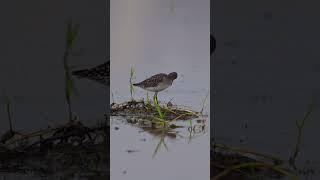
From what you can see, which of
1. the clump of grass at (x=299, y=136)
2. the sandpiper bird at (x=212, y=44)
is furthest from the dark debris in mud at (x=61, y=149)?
the clump of grass at (x=299, y=136)

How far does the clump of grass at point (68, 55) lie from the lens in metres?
2.86

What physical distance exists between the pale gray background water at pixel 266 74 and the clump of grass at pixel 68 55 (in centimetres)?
90

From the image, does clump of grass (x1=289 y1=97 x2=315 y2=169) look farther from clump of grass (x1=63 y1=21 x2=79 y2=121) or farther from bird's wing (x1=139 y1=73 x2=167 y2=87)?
clump of grass (x1=63 y1=21 x2=79 y2=121)

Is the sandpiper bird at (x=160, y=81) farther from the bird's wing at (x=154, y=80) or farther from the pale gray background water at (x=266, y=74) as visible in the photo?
the pale gray background water at (x=266, y=74)

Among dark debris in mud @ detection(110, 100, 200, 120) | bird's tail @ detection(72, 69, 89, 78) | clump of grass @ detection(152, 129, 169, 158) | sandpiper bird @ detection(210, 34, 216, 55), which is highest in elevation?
sandpiper bird @ detection(210, 34, 216, 55)

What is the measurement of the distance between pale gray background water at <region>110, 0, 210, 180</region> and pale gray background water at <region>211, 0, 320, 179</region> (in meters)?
0.13

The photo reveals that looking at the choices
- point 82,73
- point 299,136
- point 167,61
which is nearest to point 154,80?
point 167,61

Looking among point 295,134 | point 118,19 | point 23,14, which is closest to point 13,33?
point 23,14

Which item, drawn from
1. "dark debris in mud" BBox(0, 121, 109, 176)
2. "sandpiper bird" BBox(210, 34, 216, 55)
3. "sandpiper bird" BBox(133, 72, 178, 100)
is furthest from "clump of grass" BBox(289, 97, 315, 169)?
"dark debris in mud" BBox(0, 121, 109, 176)

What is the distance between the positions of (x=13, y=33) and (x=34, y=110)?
52 cm

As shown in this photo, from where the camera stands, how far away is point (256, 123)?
2863 millimetres

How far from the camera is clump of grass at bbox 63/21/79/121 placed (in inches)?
112

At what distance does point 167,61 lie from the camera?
2.79 meters

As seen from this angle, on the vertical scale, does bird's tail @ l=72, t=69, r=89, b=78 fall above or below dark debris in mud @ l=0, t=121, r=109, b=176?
above
